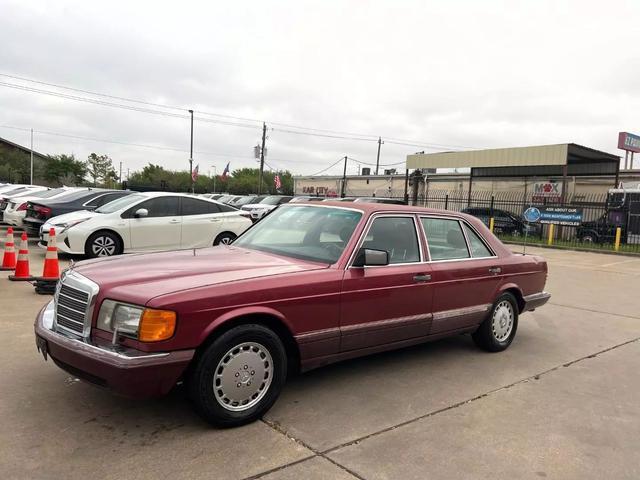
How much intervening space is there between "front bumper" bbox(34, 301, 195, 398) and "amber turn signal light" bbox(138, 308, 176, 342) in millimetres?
98

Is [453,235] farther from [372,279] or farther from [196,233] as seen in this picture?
[196,233]

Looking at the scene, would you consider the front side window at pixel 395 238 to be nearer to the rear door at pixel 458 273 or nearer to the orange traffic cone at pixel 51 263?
the rear door at pixel 458 273

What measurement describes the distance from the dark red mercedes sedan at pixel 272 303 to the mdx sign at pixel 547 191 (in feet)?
85.9

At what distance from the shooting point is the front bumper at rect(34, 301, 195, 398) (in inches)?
118

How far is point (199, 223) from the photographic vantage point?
10.9 m

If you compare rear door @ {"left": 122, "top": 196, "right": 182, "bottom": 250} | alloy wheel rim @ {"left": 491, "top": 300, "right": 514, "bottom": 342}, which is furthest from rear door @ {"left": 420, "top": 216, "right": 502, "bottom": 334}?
rear door @ {"left": 122, "top": 196, "right": 182, "bottom": 250}

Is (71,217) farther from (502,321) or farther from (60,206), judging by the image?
(502,321)

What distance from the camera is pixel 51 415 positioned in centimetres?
344

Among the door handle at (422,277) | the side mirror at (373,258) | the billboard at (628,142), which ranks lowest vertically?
the door handle at (422,277)

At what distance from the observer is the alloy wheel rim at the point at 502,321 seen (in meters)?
5.38

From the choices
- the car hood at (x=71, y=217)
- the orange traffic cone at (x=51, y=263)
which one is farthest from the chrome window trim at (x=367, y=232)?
the car hood at (x=71, y=217)

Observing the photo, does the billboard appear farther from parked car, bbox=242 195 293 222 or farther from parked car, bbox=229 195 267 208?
parked car, bbox=229 195 267 208

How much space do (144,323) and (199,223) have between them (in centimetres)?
804

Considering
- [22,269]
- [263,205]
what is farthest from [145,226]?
[263,205]
